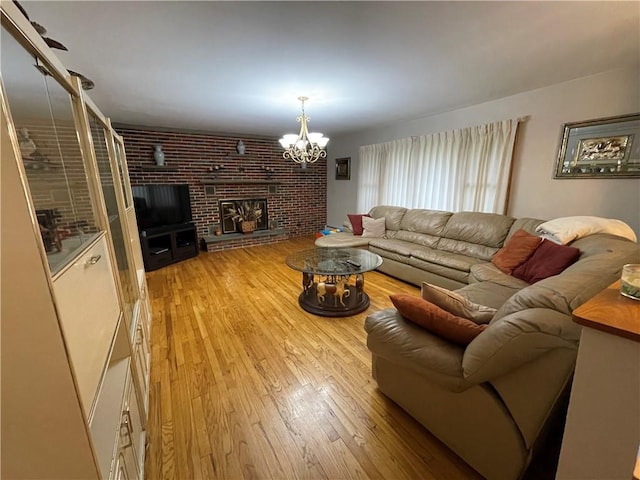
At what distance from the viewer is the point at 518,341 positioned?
98 cm

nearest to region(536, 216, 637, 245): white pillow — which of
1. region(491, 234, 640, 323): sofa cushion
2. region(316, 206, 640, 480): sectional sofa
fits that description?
region(316, 206, 640, 480): sectional sofa

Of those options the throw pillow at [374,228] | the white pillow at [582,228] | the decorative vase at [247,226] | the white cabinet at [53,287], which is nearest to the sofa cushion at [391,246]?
the throw pillow at [374,228]

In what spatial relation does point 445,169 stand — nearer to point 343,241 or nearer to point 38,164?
point 343,241

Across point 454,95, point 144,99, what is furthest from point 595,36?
point 144,99

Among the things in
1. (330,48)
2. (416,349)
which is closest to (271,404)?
(416,349)

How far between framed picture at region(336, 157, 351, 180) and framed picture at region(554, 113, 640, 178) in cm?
368

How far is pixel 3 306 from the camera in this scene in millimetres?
561

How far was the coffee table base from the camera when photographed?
2.71 m

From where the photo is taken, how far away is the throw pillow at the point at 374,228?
4426mm

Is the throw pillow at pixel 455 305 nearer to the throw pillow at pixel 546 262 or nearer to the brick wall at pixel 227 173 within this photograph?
the throw pillow at pixel 546 262

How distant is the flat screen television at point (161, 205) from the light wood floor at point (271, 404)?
1778mm

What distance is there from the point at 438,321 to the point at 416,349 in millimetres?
177

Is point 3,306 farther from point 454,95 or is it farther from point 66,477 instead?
point 454,95

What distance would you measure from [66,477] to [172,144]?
16.6 ft
